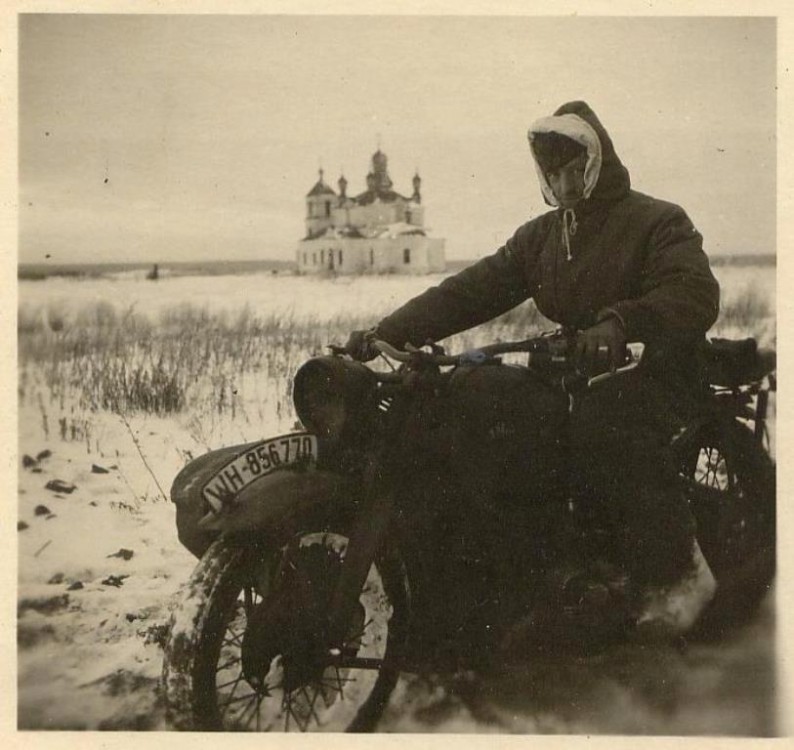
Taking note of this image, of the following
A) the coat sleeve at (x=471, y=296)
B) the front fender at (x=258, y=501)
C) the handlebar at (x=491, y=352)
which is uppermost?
the coat sleeve at (x=471, y=296)

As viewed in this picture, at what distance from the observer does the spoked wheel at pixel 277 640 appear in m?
2.07

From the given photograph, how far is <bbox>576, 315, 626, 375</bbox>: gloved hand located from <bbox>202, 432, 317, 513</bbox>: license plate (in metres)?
0.64

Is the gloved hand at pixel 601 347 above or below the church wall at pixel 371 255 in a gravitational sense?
below

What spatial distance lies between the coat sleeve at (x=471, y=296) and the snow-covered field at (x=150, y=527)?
0.15 m

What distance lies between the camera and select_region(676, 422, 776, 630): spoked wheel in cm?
249

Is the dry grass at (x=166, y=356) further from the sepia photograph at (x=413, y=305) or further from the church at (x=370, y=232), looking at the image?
the church at (x=370, y=232)

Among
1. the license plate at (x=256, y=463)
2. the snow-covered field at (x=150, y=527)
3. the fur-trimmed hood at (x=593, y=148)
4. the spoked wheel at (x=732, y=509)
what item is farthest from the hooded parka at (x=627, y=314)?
the license plate at (x=256, y=463)

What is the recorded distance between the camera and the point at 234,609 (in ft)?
6.89

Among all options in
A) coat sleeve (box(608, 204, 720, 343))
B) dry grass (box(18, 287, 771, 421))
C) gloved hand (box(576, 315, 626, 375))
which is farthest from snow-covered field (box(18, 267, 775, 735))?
gloved hand (box(576, 315, 626, 375))

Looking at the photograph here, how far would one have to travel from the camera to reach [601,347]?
2146 millimetres

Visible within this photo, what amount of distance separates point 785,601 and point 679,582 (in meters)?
0.48

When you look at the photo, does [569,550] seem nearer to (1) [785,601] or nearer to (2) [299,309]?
(1) [785,601]

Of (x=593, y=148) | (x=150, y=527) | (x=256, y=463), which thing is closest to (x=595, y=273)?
(x=593, y=148)

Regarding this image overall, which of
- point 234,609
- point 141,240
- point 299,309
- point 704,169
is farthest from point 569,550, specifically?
point 141,240
